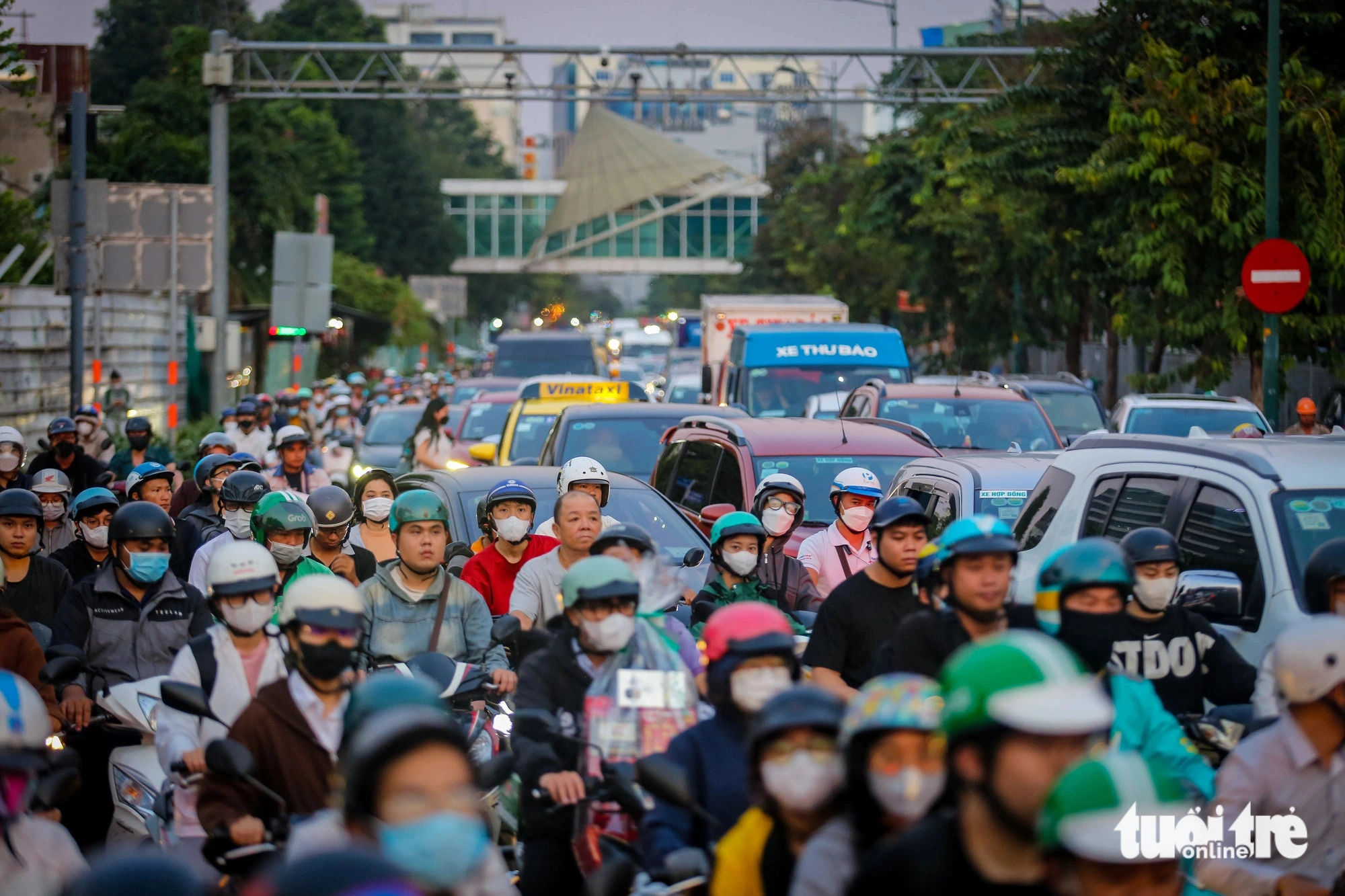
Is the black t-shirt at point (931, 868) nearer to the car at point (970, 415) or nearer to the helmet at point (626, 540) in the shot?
the helmet at point (626, 540)

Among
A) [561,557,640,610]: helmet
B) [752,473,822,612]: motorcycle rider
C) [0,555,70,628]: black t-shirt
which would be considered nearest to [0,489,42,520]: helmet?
[0,555,70,628]: black t-shirt

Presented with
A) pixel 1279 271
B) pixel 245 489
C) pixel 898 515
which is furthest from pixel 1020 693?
pixel 1279 271

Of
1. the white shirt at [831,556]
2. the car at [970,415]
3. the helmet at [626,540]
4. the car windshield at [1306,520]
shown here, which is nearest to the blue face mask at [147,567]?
the helmet at [626,540]

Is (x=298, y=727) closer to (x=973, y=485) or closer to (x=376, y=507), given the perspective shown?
(x=376, y=507)

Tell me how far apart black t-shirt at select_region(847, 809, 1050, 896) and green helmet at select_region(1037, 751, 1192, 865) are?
0.46 feet

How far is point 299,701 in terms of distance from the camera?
16.4 ft

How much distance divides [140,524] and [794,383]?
574 inches

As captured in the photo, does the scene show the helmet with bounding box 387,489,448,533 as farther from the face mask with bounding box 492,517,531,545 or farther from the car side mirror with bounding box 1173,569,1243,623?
the car side mirror with bounding box 1173,569,1243,623

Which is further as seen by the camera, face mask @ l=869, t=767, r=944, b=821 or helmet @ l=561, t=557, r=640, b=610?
helmet @ l=561, t=557, r=640, b=610

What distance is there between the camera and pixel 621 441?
1445 cm

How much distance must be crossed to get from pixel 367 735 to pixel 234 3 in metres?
67.5

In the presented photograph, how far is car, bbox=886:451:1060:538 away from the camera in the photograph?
9312 millimetres

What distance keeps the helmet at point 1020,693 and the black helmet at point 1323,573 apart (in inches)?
102

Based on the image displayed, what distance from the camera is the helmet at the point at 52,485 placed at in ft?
35.9
